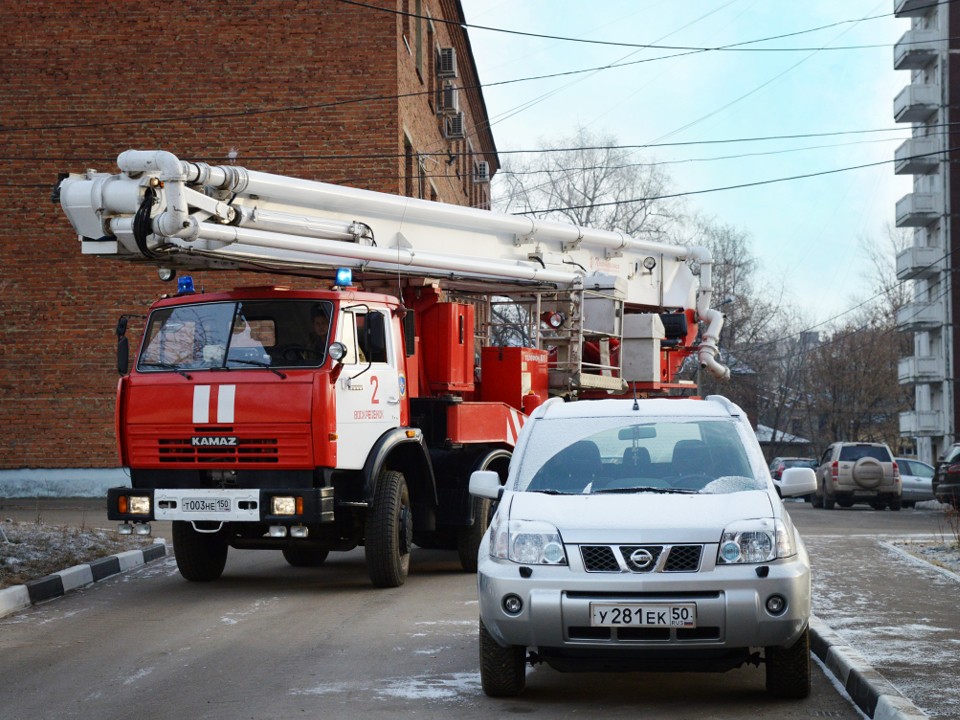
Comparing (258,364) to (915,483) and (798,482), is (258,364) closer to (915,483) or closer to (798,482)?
(798,482)

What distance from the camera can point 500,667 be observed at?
6930 mm

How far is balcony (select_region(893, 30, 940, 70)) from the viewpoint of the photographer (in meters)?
60.5

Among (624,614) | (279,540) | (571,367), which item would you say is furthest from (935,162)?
(624,614)

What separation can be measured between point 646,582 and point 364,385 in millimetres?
5500

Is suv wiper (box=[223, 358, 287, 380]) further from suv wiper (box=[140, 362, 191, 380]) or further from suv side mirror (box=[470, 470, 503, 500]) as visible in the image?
A: suv side mirror (box=[470, 470, 503, 500])

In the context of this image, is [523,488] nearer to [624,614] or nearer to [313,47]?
[624,614]

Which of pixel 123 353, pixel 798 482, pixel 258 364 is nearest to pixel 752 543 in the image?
pixel 798 482

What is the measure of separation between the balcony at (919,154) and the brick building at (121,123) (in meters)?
42.4

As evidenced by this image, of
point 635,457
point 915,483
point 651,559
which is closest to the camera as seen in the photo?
point 651,559

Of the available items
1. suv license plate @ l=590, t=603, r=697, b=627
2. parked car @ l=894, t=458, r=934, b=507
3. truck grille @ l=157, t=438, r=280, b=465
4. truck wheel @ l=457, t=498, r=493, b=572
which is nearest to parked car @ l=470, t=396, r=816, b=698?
suv license plate @ l=590, t=603, r=697, b=627

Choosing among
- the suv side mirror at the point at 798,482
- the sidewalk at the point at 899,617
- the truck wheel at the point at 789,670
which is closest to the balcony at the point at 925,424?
the sidewalk at the point at 899,617

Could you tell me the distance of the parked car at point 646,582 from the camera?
6.37m

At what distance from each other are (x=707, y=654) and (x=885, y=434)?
270 ft

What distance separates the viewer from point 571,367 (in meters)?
15.3
